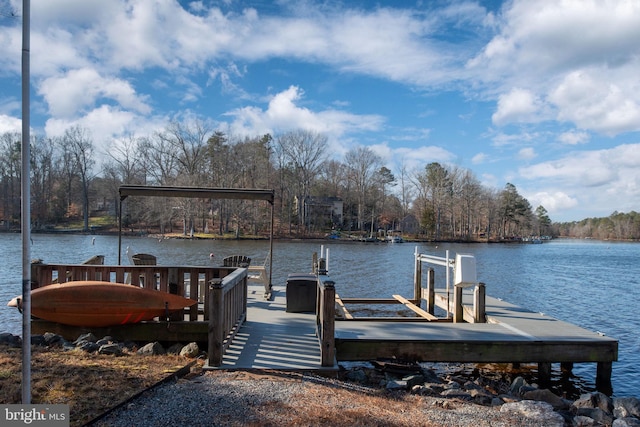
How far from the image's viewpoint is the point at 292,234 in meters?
56.3

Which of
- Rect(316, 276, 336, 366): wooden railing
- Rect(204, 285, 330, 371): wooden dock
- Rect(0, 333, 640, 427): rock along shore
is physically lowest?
Rect(0, 333, 640, 427): rock along shore

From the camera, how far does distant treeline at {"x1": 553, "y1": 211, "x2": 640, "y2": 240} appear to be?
106375 mm

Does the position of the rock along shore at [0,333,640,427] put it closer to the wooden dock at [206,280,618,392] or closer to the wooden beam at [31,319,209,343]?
the wooden beam at [31,319,209,343]

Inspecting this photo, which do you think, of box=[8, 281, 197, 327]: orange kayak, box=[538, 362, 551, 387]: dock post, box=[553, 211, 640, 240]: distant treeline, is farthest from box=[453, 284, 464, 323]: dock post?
box=[553, 211, 640, 240]: distant treeline

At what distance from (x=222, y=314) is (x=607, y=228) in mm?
134323

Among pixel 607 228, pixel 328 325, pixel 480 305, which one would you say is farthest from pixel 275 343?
pixel 607 228

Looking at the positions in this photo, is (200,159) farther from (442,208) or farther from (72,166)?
(442,208)

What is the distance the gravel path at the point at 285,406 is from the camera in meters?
3.68

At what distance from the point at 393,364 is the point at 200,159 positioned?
170ft

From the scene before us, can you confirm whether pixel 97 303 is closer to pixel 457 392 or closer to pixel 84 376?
pixel 84 376

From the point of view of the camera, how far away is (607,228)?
115625 millimetres

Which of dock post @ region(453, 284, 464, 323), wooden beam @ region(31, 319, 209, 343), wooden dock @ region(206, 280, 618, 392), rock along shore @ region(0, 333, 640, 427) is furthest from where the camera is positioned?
dock post @ region(453, 284, 464, 323)

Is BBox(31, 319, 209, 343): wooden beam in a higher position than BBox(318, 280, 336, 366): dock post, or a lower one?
lower

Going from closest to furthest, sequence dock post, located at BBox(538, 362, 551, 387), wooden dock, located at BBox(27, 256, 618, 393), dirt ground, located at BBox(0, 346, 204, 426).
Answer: dirt ground, located at BBox(0, 346, 204, 426)
wooden dock, located at BBox(27, 256, 618, 393)
dock post, located at BBox(538, 362, 551, 387)
